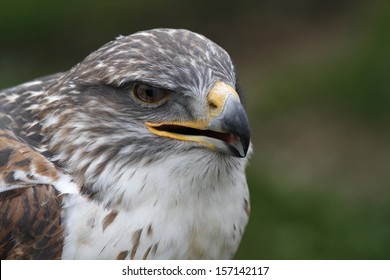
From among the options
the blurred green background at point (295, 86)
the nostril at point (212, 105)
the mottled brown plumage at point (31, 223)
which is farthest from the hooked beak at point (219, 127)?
Answer: the blurred green background at point (295, 86)

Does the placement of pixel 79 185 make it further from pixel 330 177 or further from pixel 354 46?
pixel 354 46

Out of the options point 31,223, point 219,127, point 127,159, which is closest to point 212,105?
point 219,127

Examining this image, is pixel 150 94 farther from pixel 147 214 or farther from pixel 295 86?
pixel 295 86

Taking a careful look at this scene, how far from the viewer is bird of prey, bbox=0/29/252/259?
3.79m

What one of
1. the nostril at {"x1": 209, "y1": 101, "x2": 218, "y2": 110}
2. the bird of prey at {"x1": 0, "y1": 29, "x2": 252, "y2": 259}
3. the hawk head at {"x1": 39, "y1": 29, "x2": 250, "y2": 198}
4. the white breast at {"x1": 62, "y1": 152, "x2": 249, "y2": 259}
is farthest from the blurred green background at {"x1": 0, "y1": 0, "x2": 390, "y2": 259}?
the nostril at {"x1": 209, "y1": 101, "x2": 218, "y2": 110}

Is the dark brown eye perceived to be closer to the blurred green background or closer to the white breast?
the white breast

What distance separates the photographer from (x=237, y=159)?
4.02 meters

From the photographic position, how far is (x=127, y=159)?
385 centimetres

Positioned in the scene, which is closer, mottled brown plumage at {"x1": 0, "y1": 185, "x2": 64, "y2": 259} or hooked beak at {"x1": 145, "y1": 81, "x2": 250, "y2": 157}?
hooked beak at {"x1": 145, "y1": 81, "x2": 250, "y2": 157}

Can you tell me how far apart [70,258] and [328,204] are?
346cm

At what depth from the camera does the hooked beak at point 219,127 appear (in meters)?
3.65

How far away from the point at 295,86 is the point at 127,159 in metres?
4.33

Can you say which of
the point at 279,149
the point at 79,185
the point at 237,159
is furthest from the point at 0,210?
the point at 279,149

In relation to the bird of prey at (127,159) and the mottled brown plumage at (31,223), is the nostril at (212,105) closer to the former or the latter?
the bird of prey at (127,159)
